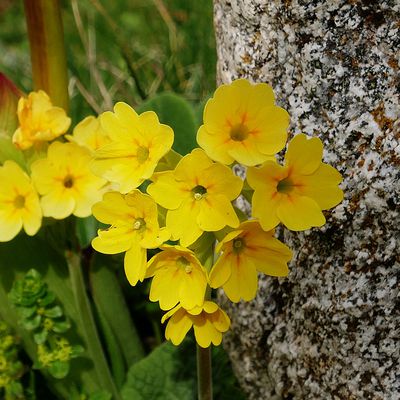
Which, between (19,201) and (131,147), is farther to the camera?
(19,201)

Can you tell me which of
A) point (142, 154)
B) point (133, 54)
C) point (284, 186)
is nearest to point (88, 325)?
point (142, 154)

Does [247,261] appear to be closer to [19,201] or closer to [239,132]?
[239,132]

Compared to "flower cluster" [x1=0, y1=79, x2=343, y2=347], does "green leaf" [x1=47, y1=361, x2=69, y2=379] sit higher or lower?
lower

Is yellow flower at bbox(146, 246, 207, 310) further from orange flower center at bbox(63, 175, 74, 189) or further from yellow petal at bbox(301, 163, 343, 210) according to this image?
orange flower center at bbox(63, 175, 74, 189)

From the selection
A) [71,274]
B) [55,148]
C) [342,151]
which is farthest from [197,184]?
[71,274]

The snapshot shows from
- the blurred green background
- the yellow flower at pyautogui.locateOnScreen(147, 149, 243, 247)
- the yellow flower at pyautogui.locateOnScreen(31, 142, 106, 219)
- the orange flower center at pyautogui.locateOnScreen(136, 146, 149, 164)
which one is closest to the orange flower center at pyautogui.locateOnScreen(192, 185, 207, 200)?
the yellow flower at pyautogui.locateOnScreen(147, 149, 243, 247)

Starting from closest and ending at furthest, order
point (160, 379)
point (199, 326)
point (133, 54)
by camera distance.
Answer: point (199, 326)
point (160, 379)
point (133, 54)

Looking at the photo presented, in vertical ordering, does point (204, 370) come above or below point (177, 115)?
below

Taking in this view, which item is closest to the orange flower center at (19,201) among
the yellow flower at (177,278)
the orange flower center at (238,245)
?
the yellow flower at (177,278)
